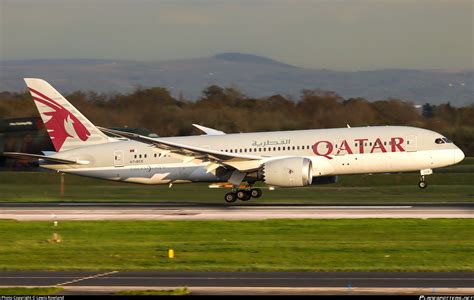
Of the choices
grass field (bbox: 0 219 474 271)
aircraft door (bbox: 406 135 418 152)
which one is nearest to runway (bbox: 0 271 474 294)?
grass field (bbox: 0 219 474 271)

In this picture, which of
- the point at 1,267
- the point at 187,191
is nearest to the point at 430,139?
the point at 187,191

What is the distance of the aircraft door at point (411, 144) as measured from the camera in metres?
45.5

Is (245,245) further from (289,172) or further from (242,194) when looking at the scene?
(242,194)

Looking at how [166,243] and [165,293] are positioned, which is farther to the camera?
[166,243]

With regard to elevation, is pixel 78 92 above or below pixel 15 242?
above

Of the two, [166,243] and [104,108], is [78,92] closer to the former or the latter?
[104,108]

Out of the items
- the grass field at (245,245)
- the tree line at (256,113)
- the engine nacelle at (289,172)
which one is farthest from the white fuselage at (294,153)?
the tree line at (256,113)

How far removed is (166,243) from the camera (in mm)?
30406

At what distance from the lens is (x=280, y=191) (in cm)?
5072

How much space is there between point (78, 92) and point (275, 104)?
16.9 meters

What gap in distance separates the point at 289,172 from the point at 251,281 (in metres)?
22.1

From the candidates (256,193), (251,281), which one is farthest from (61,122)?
(251,281)

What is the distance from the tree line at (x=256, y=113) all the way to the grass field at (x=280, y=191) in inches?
535

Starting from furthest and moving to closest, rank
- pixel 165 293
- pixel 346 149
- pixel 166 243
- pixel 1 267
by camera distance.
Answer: pixel 346 149 < pixel 166 243 < pixel 1 267 < pixel 165 293
